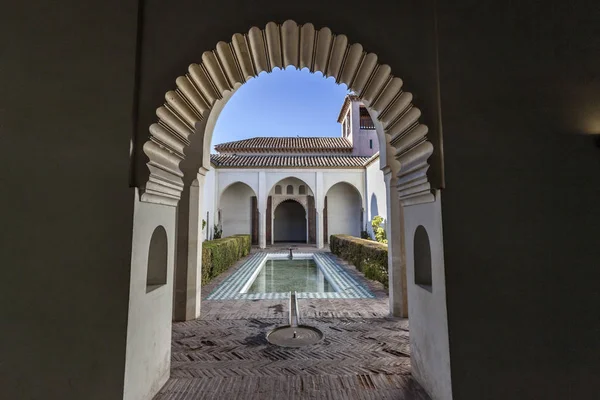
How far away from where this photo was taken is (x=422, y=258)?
305cm

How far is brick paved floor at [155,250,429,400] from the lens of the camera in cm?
269

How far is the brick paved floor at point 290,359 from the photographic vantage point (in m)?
2.69

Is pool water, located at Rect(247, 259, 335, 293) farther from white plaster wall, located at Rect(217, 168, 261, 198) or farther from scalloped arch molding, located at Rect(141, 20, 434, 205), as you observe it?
scalloped arch molding, located at Rect(141, 20, 434, 205)

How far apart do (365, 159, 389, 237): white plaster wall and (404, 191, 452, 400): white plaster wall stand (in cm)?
1086

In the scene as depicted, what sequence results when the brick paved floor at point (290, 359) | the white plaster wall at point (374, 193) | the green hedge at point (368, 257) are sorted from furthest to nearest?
the white plaster wall at point (374, 193) → the green hedge at point (368, 257) → the brick paved floor at point (290, 359)

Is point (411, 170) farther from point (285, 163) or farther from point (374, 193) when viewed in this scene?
point (285, 163)

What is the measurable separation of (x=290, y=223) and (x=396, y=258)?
17.9 m

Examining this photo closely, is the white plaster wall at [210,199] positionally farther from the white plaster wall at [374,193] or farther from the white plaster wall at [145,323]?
the white plaster wall at [145,323]

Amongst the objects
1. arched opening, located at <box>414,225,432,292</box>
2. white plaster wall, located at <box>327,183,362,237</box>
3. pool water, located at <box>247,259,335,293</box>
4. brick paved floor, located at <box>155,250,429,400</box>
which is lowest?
pool water, located at <box>247,259,335,293</box>

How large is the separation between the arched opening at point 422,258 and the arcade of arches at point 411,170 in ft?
1.11

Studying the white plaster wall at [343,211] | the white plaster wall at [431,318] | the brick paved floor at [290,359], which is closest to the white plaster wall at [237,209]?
Result: the white plaster wall at [343,211]

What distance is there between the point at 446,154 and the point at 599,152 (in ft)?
3.91

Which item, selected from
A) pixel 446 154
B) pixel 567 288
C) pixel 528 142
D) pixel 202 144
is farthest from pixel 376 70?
pixel 202 144

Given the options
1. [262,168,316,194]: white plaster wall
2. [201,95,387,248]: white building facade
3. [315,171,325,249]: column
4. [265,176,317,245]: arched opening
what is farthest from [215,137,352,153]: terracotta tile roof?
[315,171,325,249]: column
